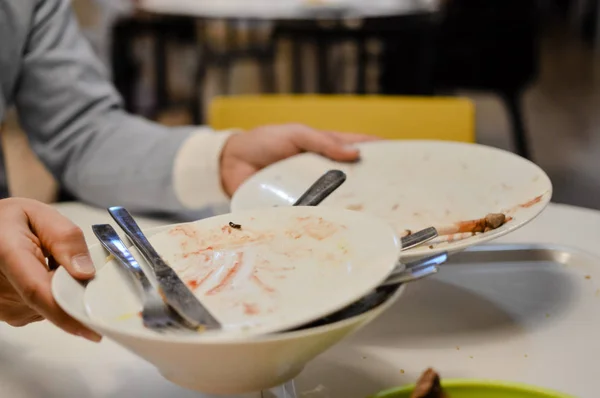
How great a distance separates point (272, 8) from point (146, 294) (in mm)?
2135

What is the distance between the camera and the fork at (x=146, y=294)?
40 centimetres

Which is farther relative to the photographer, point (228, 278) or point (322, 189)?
point (322, 189)

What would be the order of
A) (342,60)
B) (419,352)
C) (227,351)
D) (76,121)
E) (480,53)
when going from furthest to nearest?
1. (342,60)
2. (480,53)
3. (76,121)
4. (419,352)
5. (227,351)

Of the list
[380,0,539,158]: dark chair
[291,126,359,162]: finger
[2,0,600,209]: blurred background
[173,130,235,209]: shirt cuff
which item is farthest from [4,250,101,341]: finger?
[380,0,539,158]: dark chair

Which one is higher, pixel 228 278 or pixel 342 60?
pixel 228 278

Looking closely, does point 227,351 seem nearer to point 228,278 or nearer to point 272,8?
point 228,278

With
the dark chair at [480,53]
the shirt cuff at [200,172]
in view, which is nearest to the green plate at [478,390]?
the shirt cuff at [200,172]

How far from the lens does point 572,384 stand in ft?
1.74

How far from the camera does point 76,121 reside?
1.08 metres

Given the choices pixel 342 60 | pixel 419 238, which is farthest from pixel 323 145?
pixel 342 60

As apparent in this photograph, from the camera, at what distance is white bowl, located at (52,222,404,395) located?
37 centimetres

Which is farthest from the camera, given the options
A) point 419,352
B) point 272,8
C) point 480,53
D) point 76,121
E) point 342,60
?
point 342,60

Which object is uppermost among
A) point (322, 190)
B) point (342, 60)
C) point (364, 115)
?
point (322, 190)

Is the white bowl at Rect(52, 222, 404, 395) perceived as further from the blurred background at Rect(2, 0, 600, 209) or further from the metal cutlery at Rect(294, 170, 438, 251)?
the blurred background at Rect(2, 0, 600, 209)
